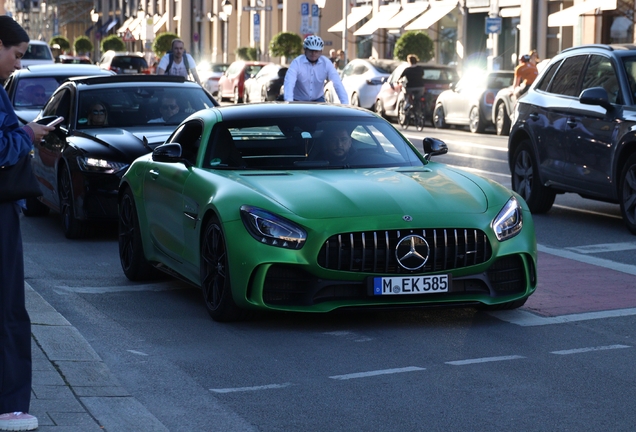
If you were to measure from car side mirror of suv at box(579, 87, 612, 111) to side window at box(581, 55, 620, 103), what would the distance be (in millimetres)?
343

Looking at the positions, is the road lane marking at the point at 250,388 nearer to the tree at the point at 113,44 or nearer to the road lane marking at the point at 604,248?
the road lane marking at the point at 604,248

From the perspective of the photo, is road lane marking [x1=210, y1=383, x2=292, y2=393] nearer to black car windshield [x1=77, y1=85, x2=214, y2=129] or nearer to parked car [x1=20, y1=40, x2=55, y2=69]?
black car windshield [x1=77, y1=85, x2=214, y2=129]

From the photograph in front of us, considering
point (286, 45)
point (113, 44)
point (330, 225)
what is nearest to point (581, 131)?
point (330, 225)

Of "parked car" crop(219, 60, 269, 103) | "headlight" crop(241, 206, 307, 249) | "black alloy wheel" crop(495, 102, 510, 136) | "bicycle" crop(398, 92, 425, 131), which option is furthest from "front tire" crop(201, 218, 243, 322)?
"parked car" crop(219, 60, 269, 103)

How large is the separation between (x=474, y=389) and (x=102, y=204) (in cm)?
641

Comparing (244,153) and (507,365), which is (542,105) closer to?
(244,153)

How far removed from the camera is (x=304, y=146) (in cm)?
888

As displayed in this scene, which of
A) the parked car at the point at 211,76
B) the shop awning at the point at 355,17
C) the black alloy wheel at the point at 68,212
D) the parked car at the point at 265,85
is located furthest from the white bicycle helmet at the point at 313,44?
the shop awning at the point at 355,17

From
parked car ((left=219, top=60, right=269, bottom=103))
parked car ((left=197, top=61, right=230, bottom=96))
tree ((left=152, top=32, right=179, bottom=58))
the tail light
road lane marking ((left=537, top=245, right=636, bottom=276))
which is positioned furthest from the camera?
tree ((left=152, top=32, right=179, bottom=58))

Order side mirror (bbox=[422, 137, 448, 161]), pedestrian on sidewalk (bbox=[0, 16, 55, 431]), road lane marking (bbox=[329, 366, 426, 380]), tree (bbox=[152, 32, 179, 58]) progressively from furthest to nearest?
tree (bbox=[152, 32, 179, 58])
side mirror (bbox=[422, 137, 448, 161])
road lane marking (bbox=[329, 366, 426, 380])
pedestrian on sidewalk (bbox=[0, 16, 55, 431])

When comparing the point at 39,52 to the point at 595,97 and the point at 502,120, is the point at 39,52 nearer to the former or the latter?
the point at 502,120

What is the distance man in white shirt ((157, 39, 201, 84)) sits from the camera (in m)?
20.0

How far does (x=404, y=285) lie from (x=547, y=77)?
7020mm

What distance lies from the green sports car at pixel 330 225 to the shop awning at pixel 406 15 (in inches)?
1845
